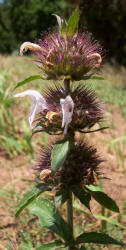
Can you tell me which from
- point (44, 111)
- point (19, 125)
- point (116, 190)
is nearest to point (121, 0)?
point (19, 125)

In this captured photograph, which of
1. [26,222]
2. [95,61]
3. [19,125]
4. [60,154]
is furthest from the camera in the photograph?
[19,125]

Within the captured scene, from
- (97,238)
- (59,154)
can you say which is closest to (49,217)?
(97,238)

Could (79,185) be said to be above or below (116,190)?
above

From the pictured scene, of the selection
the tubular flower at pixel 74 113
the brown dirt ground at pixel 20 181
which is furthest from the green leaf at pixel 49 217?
the tubular flower at pixel 74 113

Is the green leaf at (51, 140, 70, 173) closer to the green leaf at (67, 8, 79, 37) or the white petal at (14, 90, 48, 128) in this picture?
the white petal at (14, 90, 48, 128)

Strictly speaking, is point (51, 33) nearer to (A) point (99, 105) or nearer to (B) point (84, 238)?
(A) point (99, 105)

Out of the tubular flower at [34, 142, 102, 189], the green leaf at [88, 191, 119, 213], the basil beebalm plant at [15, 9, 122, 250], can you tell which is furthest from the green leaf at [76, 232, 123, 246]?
the tubular flower at [34, 142, 102, 189]

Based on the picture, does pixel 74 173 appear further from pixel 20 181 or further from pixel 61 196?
pixel 20 181
